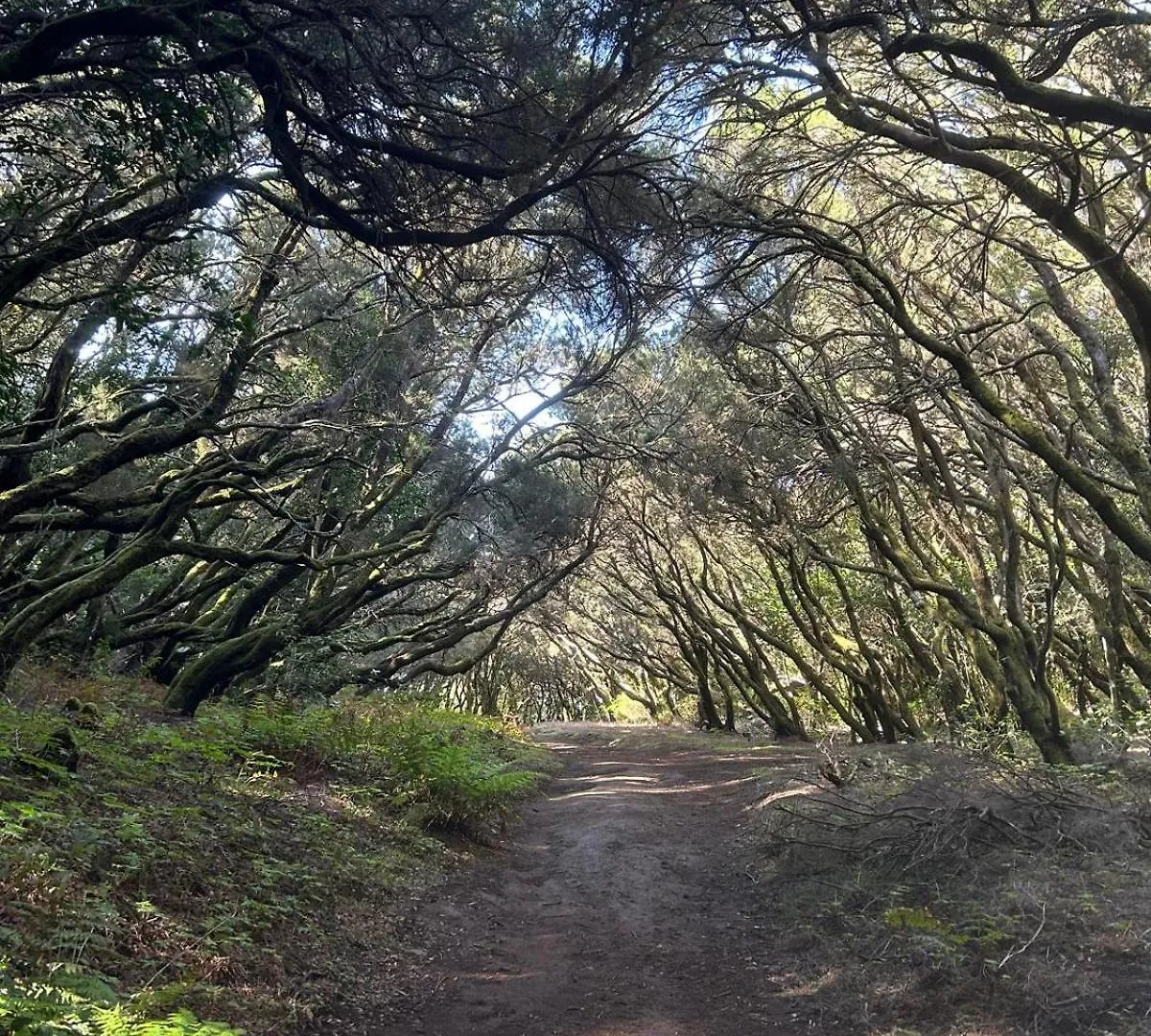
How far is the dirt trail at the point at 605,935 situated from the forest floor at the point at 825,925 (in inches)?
0.8

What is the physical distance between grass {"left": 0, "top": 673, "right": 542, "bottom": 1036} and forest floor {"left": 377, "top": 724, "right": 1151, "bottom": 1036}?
56 centimetres

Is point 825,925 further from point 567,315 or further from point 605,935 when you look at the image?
point 567,315

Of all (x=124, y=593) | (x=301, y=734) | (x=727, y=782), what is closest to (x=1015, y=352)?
(x=727, y=782)

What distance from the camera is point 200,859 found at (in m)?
5.89

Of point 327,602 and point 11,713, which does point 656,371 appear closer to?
point 327,602

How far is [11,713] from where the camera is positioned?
7598mm

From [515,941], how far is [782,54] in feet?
21.3

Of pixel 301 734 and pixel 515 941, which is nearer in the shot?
pixel 515 941

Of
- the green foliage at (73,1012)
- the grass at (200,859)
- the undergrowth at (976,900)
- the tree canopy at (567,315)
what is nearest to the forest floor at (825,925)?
the undergrowth at (976,900)

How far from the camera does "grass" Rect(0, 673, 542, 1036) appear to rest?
3.96m

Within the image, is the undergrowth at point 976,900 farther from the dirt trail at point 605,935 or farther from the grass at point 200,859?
the grass at point 200,859

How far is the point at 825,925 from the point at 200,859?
164 inches

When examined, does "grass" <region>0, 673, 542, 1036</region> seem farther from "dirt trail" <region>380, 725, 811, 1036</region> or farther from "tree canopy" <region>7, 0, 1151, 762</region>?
"tree canopy" <region>7, 0, 1151, 762</region>

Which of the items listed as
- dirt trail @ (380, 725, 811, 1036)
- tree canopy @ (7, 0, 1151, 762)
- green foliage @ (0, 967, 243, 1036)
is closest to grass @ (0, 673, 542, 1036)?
green foliage @ (0, 967, 243, 1036)
